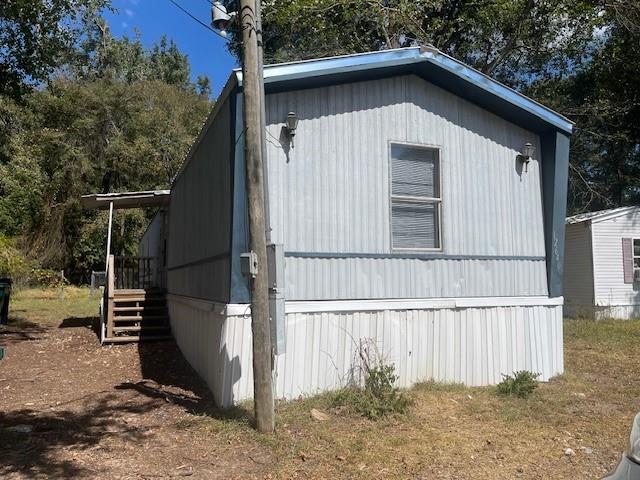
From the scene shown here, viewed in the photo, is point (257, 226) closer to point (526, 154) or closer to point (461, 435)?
point (461, 435)

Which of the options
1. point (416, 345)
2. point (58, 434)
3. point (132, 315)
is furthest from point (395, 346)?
point (132, 315)

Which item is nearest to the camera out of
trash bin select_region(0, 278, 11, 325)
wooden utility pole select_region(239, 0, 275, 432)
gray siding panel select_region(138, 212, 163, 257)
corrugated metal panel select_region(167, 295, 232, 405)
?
wooden utility pole select_region(239, 0, 275, 432)

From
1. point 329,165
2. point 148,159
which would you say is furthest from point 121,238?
point 329,165

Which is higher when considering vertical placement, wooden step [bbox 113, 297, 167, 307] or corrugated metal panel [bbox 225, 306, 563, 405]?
wooden step [bbox 113, 297, 167, 307]

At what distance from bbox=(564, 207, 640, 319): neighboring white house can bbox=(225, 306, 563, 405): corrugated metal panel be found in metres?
9.01

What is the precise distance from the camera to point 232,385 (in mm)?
6191

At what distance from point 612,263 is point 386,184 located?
11.7 meters

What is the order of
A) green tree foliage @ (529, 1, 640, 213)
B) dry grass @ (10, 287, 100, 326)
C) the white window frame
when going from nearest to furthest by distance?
the white window frame < dry grass @ (10, 287, 100, 326) < green tree foliage @ (529, 1, 640, 213)

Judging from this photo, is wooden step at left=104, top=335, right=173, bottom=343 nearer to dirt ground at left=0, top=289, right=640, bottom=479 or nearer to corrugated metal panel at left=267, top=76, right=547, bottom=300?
dirt ground at left=0, top=289, right=640, bottom=479

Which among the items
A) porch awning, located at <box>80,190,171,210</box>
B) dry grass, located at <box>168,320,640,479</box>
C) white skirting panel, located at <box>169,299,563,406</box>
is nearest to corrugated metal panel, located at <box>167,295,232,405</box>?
white skirting panel, located at <box>169,299,563,406</box>

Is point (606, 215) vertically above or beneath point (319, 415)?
above

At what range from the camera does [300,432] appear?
213 inches

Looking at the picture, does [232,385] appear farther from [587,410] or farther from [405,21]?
[405,21]

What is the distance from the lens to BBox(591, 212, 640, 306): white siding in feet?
52.7
